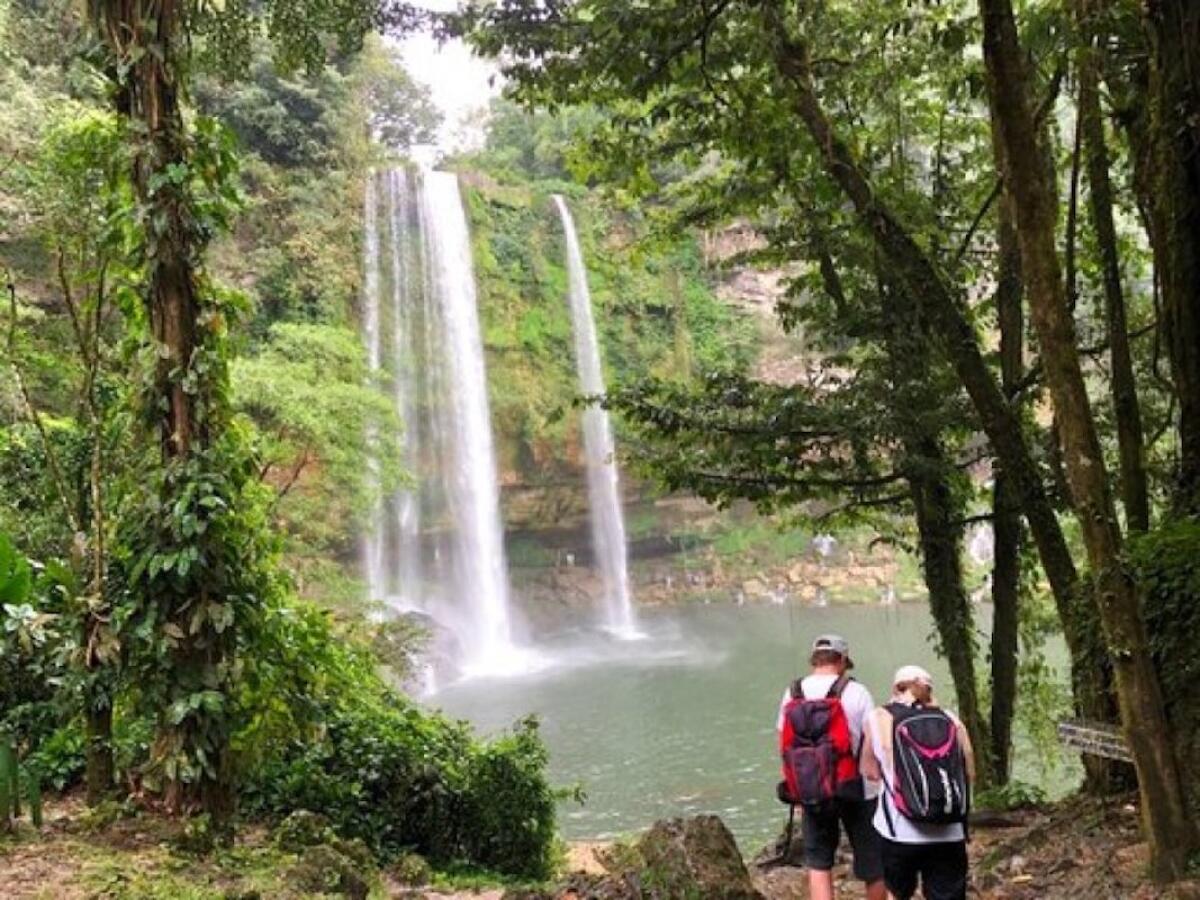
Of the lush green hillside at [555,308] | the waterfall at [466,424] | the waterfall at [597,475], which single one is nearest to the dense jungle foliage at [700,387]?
the waterfall at [466,424]

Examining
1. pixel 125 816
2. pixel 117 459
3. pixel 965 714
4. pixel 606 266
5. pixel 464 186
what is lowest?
pixel 965 714

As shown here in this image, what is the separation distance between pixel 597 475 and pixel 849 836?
22955 mm

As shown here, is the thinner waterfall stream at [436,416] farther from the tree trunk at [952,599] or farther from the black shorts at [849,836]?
the black shorts at [849,836]

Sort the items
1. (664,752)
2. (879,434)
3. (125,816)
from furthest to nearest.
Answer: (664,752) < (879,434) < (125,816)

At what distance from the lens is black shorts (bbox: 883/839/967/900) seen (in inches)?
120

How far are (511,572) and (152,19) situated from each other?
23.2 m

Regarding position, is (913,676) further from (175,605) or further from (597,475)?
(597,475)

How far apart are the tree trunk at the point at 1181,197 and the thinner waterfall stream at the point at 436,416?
1859 cm

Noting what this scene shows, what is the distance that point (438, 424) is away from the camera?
23.3 metres

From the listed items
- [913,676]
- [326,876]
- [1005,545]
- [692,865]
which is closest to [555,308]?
[1005,545]

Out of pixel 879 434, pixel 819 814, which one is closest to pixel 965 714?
pixel 879 434

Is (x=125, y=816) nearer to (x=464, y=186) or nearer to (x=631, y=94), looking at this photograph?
(x=631, y=94)

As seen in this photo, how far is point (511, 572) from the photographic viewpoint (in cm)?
2653

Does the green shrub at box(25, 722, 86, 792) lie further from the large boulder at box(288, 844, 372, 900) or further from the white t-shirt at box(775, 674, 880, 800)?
the white t-shirt at box(775, 674, 880, 800)
